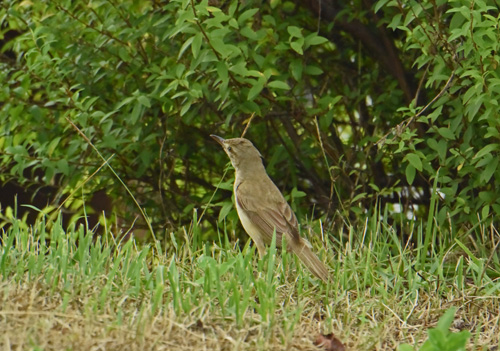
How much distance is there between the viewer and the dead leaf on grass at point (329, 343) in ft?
14.5

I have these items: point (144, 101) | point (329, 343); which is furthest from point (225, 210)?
point (329, 343)

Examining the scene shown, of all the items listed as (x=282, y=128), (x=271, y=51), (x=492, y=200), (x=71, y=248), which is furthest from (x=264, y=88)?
(x=71, y=248)

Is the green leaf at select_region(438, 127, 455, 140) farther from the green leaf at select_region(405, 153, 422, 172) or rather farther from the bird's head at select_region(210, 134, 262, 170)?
the bird's head at select_region(210, 134, 262, 170)

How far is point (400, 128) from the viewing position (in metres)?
6.26

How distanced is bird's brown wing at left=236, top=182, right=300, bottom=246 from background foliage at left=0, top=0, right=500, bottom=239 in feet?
1.50

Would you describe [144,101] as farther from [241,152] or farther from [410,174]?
[410,174]

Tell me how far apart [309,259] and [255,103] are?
5.60ft

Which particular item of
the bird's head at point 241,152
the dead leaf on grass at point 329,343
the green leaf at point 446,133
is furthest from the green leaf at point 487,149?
the dead leaf on grass at point 329,343

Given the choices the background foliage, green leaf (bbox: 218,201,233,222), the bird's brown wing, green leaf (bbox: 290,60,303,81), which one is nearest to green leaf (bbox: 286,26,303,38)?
the background foliage

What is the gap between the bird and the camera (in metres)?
6.25

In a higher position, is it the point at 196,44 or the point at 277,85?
the point at 196,44

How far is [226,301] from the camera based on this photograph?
4672mm

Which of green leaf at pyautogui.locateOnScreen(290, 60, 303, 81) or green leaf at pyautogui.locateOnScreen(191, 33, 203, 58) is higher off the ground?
green leaf at pyautogui.locateOnScreen(191, 33, 203, 58)

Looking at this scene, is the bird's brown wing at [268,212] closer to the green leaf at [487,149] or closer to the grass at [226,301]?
the grass at [226,301]
